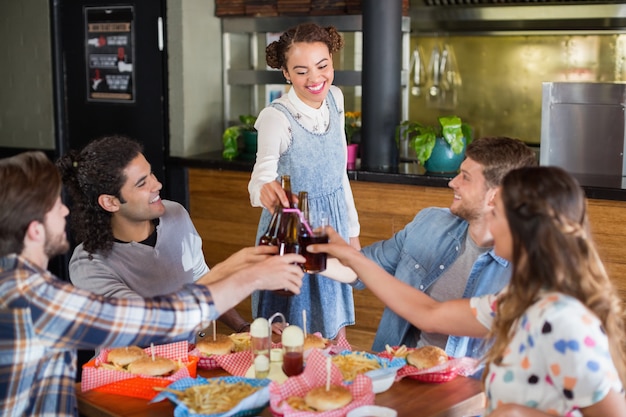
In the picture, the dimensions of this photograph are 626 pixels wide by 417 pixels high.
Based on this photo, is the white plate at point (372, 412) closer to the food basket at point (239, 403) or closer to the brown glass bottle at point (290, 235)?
the food basket at point (239, 403)

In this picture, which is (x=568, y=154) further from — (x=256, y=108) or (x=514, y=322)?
(x=514, y=322)

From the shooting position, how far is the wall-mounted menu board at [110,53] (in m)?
5.57

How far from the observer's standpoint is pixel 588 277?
1.98m

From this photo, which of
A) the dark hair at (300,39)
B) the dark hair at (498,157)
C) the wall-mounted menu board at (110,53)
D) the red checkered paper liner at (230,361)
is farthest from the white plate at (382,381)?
the wall-mounted menu board at (110,53)

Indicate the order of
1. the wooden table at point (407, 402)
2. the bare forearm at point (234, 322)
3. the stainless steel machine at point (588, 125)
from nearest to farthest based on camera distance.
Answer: the wooden table at point (407, 402)
the bare forearm at point (234, 322)
the stainless steel machine at point (588, 125)

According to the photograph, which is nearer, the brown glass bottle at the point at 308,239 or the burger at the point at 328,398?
the burger at the point at 328,398

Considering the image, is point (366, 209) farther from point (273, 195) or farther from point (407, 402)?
point (407, 402)

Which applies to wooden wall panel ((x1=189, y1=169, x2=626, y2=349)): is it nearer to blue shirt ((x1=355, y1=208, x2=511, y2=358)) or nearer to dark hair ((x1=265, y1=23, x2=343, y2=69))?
dark hair ((x1=265, y1=23, x2=343, y2=69))

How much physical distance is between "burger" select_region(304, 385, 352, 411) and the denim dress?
4.54ft

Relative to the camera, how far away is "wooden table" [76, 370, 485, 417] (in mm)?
2283

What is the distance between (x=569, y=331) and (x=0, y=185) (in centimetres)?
125

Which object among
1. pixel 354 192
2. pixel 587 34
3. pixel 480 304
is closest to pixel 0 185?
pixel 480 304

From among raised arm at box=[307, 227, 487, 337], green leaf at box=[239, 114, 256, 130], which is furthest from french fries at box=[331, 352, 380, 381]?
green leaf at box=[239, 114, 256, 130]

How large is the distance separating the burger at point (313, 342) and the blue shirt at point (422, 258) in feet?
1.28
